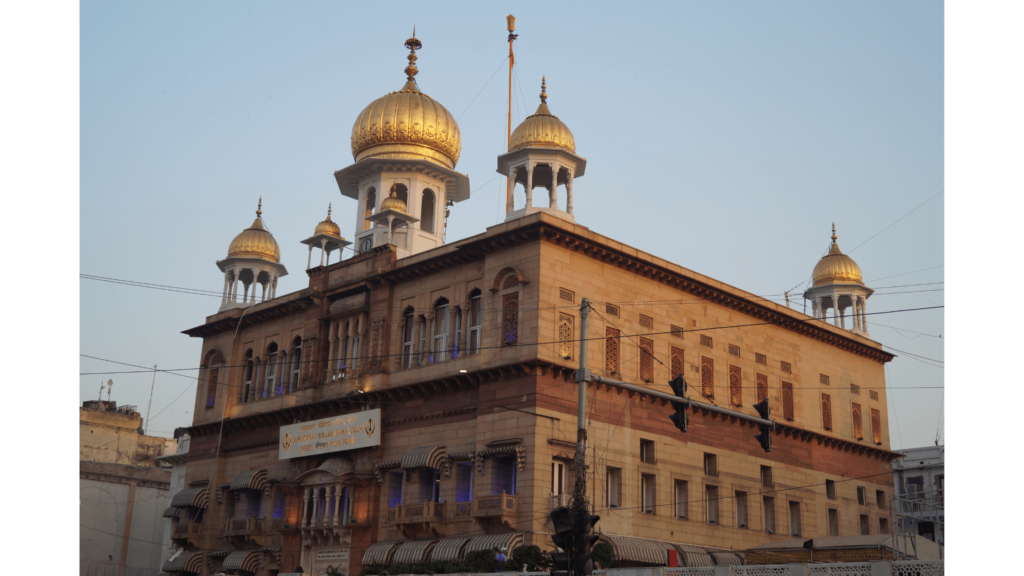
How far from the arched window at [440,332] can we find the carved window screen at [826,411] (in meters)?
18.3

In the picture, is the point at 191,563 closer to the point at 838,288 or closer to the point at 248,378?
the point at 248,378

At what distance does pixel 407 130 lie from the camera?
157 feet

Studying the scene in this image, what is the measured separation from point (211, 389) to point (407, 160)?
49.3 feet

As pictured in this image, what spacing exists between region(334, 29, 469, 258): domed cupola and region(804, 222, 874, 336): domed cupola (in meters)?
19.6

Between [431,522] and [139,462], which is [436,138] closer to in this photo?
[431,522]

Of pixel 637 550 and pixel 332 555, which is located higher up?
pixel 637 550

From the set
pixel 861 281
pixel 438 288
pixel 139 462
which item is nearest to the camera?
pixel 438 288

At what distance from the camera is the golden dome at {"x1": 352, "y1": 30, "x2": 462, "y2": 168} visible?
47875 millimetres

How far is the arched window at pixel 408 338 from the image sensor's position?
3903cm

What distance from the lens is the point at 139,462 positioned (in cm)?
7262

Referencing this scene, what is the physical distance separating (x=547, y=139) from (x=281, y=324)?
15.7 meters

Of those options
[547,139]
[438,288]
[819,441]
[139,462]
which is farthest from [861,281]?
[139,462]

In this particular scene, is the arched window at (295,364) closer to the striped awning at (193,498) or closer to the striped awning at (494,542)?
the striped awning at (193,498)

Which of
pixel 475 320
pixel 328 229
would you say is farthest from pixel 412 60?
pixel 475 320
